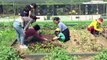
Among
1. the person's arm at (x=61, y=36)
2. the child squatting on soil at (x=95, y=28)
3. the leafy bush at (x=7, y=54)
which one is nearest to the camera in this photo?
the leafy bush at (x=7, y=54)

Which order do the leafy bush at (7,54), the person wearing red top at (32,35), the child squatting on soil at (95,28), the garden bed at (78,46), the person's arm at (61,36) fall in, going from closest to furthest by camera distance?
the leafy bush at (7,54) < the garden bed at (78,46) < the person wearing red top at (32,35) < the person's arm at (61,36) < the child squatting on soil at (95,28)

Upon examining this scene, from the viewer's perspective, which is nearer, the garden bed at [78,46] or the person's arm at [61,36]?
the garden bed at [78,46]

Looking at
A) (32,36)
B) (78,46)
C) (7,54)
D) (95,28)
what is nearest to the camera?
(7,54)

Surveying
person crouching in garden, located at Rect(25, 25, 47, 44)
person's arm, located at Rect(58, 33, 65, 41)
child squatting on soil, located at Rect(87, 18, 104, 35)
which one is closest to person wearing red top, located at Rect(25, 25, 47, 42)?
person crouching in garden, located at Rect(25, 25, 47, 44)

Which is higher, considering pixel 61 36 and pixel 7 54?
pixel 7 54

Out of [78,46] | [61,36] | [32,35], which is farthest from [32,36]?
[78,46]

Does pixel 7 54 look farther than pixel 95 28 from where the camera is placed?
No

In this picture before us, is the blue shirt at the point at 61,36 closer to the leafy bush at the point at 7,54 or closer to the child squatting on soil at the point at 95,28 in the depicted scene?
the child squatting on soil at the point at 95,28

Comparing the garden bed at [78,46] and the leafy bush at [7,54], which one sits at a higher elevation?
the leafy bush at [7,54]

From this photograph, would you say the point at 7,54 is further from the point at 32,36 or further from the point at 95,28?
the point at 95,28

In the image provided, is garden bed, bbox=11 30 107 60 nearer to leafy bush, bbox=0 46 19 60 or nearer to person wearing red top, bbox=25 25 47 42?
person wearing red top, bbox=25 25 47 42

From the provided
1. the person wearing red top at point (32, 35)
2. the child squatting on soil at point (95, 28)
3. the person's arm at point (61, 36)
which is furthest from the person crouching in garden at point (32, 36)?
the child squatting on soil at point (95, 28)

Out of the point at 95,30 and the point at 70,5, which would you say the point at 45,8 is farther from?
the point at 95,30

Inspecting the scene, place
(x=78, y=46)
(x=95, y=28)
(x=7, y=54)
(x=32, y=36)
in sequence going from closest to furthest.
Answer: (x=7, y=54) → (x=78, y=46) → (x=32, y=36) → (x=95, y=28)
